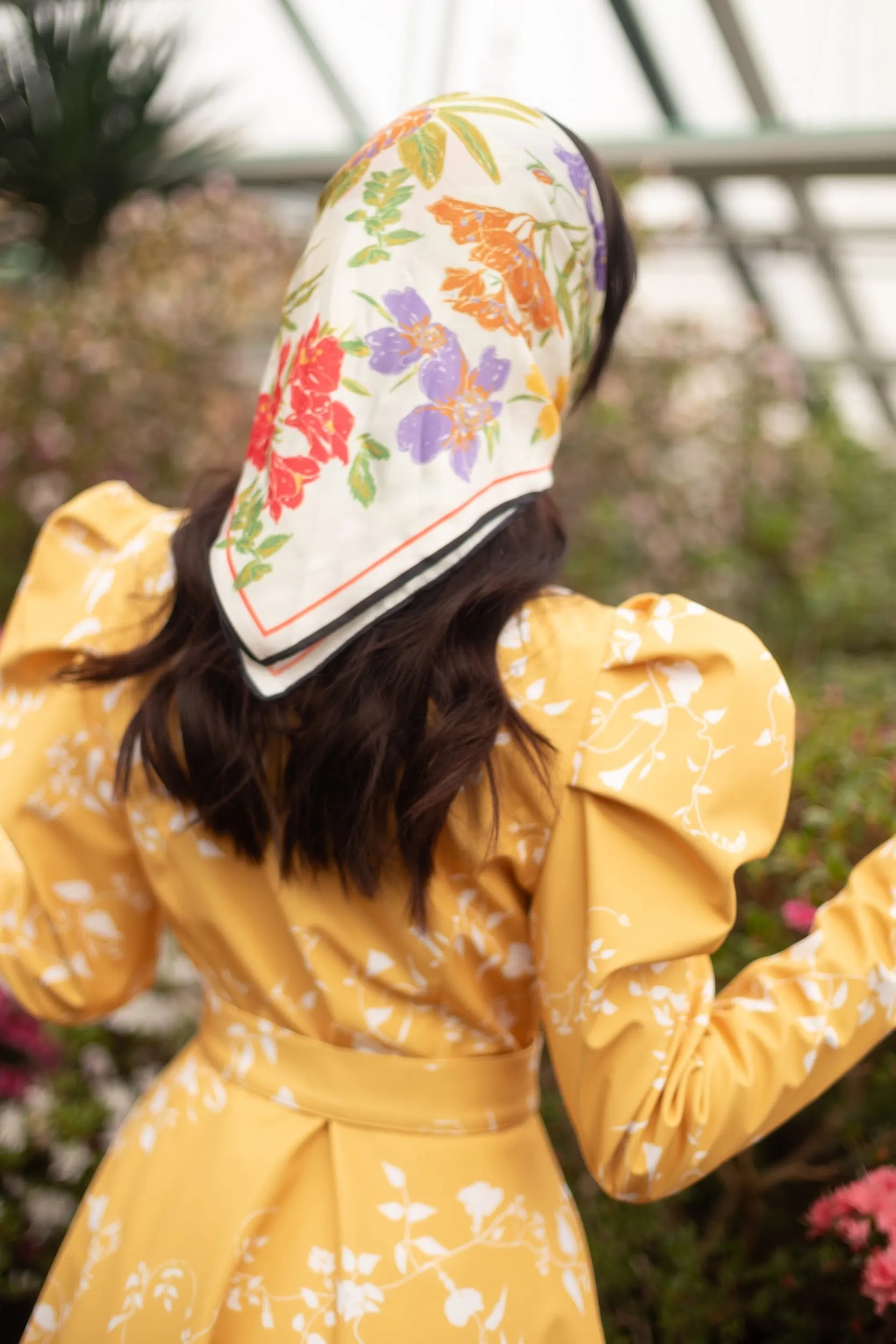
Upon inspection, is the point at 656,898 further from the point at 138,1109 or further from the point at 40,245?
the point at 40,245

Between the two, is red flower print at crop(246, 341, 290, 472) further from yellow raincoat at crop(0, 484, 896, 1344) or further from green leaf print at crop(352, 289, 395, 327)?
yellow raincoat at crop(0, 484, 896, 1344)

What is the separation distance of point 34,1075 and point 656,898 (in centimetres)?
167

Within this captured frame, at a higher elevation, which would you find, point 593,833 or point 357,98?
point 357,98

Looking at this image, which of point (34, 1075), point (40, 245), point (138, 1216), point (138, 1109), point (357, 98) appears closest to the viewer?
point (138, 1216)

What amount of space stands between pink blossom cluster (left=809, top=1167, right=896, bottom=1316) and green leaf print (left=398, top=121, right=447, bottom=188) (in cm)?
113

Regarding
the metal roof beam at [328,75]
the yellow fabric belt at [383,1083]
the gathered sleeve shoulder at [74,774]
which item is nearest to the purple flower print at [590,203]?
the gathered sleeve shoulder at [74,774]

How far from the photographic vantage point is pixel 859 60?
18.0 ft

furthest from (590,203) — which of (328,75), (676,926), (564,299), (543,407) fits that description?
(328,75)

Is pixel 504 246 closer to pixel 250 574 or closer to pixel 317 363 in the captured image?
pixel 317 363

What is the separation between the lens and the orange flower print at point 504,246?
86cm

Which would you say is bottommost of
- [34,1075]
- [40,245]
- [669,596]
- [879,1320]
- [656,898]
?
[879,1320]

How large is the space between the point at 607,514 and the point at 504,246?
3788 mm

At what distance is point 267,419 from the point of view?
0.91 metres

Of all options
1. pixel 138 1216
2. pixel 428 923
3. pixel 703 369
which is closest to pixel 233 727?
pixel 428 923
